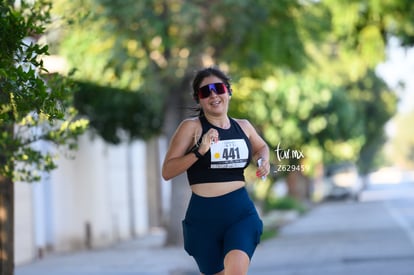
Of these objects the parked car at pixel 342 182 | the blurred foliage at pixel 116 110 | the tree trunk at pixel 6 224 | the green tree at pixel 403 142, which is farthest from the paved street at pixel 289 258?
the green tree at pixel 403 142

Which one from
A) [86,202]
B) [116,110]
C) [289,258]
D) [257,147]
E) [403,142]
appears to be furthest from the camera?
[403,142]

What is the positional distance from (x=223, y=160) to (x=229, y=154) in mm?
51

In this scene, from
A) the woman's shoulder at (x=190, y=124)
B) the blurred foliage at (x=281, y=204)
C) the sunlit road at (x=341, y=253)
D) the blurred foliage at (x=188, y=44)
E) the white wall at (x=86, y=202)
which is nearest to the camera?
the woman's shoulder at (x=190, y=124)

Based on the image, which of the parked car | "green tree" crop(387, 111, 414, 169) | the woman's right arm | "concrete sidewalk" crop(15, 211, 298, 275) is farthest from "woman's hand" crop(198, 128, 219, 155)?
"green tree" crop(387, 111, 414, 169)

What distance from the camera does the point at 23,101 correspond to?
5.85m

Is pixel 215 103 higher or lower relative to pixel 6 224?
higher

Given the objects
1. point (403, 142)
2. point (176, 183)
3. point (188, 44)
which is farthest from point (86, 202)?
point (403, 142)

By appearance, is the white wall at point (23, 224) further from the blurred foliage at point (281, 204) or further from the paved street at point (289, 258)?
the blurred foliage at point (281, 204)

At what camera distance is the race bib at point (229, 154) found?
611 cm

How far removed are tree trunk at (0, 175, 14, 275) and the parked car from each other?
194 feet

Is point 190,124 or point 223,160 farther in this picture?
point 190,124

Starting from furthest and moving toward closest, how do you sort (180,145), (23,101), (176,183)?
1. (176,183)
2. (180,145)
3. (23,101)

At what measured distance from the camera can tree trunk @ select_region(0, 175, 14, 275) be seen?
9688mm

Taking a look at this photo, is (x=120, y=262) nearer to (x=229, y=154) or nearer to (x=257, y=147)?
(x=257, y=147)
